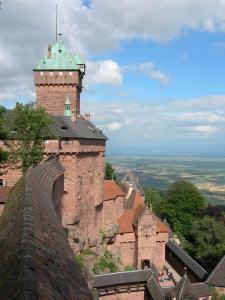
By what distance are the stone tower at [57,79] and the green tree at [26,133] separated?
35.2 ft

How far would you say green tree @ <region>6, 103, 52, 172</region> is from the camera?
90.4ft

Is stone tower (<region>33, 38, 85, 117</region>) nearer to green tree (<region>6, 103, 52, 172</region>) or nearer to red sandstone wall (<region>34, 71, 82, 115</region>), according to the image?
red sandstone wall (<region>34, 71, 82, 115</region>)

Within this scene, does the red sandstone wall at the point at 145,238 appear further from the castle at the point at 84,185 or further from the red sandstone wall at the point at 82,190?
the red sandstone wall at the point at 82,190

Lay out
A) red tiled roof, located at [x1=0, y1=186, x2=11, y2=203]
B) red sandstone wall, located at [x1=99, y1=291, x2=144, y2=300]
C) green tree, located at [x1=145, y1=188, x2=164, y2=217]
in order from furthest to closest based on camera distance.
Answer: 1. green tree, located at [x1=145, y1=188, x2=164, y2=217]
2. red sandstone wall, located at [x1=99, y1=291, x2=144, y2=300]
3. red tiled roof, located at [x1=0, y1=186, x2=11, y2=203]

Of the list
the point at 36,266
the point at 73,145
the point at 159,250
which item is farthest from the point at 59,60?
the point at 36,266

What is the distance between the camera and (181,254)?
4581cm

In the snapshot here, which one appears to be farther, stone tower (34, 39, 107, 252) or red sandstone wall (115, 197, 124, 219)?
red sandstone wall (115, 197, 124, 219)

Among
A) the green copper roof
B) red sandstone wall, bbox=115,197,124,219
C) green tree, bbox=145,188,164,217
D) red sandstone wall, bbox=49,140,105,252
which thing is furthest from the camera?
green tree, bbox=145,188,164,217

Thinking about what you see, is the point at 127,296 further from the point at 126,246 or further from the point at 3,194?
the point at 3,194

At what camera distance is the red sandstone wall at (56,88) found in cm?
3925

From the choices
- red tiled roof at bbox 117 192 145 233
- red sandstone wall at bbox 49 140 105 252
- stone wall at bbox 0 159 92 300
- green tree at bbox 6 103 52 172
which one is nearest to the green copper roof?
red sandstone wall at bbox 49 140 105 252

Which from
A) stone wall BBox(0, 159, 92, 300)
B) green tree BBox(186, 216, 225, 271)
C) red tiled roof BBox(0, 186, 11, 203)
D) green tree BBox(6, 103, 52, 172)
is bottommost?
green tree BBox(186, 216, 225, 271)

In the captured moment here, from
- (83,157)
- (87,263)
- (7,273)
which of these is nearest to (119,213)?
(87,263)

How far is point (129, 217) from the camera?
43.2 meters
